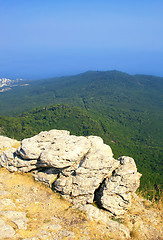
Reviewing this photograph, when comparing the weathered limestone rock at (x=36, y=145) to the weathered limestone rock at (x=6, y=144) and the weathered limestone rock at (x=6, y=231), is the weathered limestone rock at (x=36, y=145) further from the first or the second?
the weathered limestone rock at (x=6, y=231)

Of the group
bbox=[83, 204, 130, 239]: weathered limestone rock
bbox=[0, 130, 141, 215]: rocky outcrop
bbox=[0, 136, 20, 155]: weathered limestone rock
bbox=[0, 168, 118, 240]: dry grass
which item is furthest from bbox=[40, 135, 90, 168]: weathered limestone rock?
bbox=[0, 136, 20, 155]: weathered limestone rock

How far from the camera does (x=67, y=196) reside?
12.1 m

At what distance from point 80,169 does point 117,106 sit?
117m

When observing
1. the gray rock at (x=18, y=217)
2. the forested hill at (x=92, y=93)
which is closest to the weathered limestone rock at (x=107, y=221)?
the gray rock at (x=18, y=217)

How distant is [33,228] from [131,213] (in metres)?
7.21

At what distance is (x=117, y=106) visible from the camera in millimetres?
125250

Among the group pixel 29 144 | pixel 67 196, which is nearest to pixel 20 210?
pixel 67 196

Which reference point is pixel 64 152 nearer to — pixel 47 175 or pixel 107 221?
pixel 47 175

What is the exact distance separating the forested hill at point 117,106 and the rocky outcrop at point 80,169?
3218 cm

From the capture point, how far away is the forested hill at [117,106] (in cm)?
6125

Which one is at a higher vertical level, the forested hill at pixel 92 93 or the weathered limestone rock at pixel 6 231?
the forested hill at pixel 92 93

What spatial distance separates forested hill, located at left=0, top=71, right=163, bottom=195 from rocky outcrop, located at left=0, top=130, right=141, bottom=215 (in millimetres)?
32181

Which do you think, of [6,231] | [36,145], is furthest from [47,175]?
[6,231]

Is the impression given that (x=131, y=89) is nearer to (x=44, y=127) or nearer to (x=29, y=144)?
(x=44, y=127)
